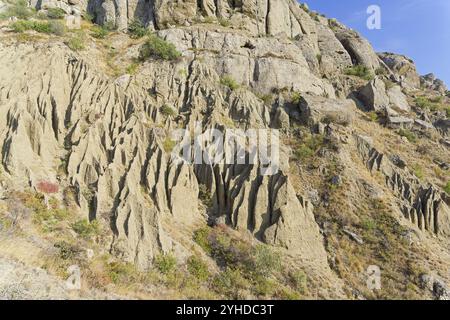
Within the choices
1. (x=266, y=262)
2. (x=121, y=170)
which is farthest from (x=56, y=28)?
(x=266, y=262)

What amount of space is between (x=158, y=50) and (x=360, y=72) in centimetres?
2281

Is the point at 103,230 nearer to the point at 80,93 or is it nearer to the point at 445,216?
the point at 80,93

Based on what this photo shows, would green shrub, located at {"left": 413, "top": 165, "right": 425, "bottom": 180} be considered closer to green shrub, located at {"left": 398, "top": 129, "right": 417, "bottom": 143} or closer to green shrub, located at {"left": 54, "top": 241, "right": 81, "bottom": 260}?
green shrub, located at {"left": 398, "top": 129, "right": 417, "bottom": 143}

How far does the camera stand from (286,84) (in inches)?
1153

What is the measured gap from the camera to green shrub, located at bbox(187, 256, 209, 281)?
14.9 meters

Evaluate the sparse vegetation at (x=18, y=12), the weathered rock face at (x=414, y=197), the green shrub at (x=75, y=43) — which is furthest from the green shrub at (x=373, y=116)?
the sparse vegetation at (x=18, y=12)

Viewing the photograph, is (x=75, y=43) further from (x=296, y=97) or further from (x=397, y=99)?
(x=397, y=99)

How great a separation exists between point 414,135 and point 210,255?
2172 centimetres

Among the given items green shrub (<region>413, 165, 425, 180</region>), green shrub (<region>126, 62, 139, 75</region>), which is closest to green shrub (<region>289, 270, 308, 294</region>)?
green shrub (<region>413, 165, 425, 180</region>)

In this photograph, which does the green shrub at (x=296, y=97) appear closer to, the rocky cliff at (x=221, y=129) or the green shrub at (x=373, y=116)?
the rocky cliff at (x=221, y=129)

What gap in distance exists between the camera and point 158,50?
28.4 meters

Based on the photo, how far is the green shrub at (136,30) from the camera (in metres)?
32.4

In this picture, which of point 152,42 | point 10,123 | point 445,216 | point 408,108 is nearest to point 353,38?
point 408,108

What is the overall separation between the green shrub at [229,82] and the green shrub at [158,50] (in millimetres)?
4543
